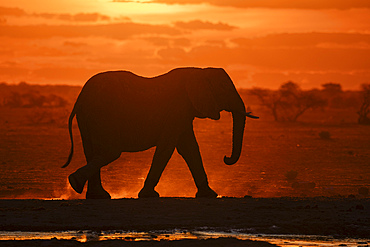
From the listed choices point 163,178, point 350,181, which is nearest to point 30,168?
point 163,178

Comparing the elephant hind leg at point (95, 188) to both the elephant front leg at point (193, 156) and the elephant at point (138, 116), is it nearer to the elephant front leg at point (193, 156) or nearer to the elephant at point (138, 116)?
the elephant at point (138, 116)

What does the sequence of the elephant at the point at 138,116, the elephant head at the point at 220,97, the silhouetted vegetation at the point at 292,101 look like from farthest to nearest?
the silhouetted vegetation at the point at 292,101 → the elephant head at the point at 220,97 → the elephant at the point at 138,116

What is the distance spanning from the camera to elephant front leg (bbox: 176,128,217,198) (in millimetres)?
18203

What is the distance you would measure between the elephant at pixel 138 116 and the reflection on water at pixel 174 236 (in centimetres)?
394

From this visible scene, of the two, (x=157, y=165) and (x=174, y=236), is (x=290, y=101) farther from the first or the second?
(x=174, y=236)

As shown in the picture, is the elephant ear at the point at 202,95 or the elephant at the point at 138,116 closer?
the elephant at the point at 138,116

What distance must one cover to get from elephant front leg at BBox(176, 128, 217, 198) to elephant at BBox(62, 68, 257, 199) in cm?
2

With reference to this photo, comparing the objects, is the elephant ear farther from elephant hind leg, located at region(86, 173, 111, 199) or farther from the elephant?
elephant hind leg, located at region(86, 173, 111, 199)

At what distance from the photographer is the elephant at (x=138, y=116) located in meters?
17.5

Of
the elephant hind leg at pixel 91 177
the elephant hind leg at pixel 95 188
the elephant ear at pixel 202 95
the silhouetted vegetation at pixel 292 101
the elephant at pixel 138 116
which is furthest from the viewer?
the silhouetted vegetation at pixel 292 101

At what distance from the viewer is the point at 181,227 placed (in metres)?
13.9

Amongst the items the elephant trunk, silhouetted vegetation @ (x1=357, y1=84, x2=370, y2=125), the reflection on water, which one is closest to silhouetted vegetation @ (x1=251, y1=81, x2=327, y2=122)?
silhouetted vegetation @ (x1=357, y1=84, x2=370, y2=125)

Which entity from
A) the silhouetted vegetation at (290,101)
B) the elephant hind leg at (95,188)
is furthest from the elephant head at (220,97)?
the silhouetted vegetation at (290,101)

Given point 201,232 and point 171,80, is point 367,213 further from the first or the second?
point 171,80
